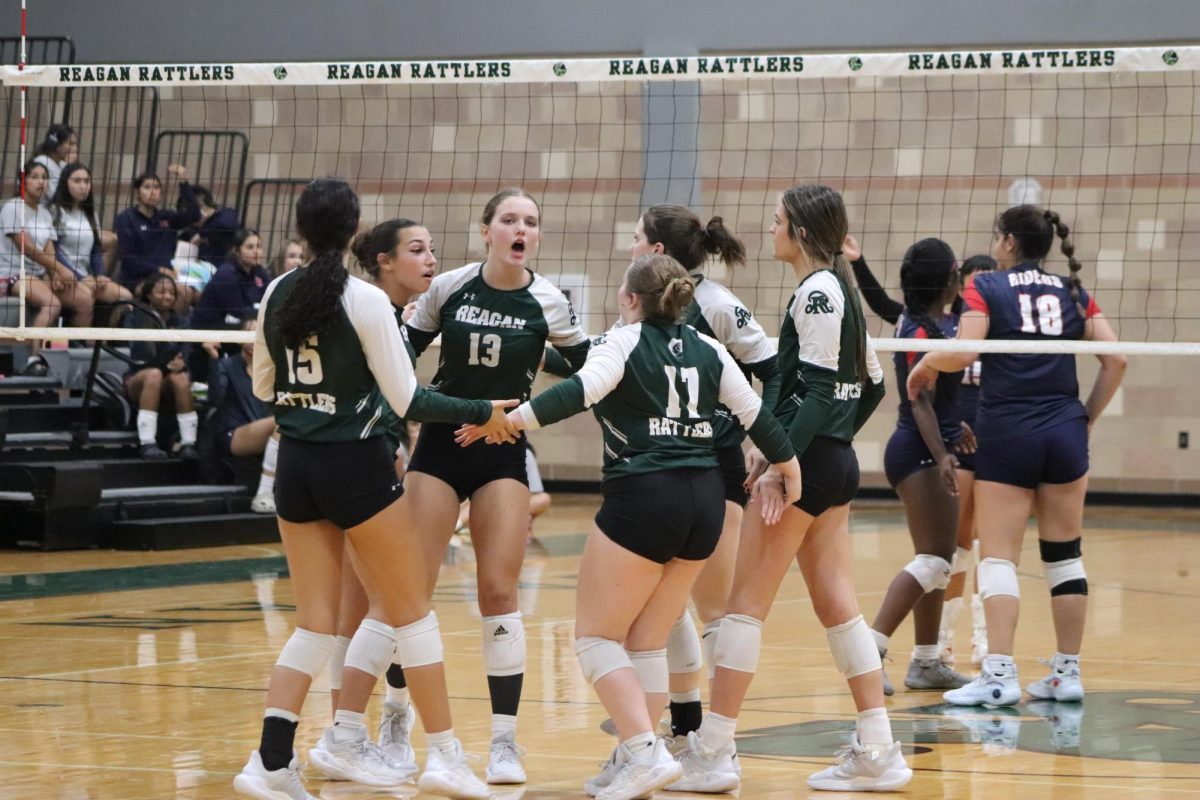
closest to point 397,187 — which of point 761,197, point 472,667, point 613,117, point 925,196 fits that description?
point 613,117

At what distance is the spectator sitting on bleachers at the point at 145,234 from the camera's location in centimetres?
1383

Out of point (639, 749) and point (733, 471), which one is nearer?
point (639, 749)

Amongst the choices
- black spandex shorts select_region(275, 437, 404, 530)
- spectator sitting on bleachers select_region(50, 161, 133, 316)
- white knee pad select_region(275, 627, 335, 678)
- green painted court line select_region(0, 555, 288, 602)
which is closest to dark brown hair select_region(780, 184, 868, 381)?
black spandex shorts select_region(275, 437, 404, 530)

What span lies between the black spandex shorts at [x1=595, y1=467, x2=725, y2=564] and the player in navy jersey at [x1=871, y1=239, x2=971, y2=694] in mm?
2083

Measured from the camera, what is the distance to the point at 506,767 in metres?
5.02

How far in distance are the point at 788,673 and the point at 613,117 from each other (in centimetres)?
963

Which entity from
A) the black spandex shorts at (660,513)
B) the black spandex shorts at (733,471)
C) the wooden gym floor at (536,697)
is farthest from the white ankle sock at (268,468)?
the black spandex shorts at (660,513)

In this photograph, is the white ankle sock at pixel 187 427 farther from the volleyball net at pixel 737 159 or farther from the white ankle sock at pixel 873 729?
the white ankle sock at pixel 873 729

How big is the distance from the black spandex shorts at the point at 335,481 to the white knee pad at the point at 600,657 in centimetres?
67

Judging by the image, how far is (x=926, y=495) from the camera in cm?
678

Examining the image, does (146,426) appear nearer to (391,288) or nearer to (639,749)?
(391,288)

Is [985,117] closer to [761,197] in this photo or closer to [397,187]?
[761,197]

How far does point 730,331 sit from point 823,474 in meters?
0.61

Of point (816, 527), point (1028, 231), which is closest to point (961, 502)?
point (1028, 231)
